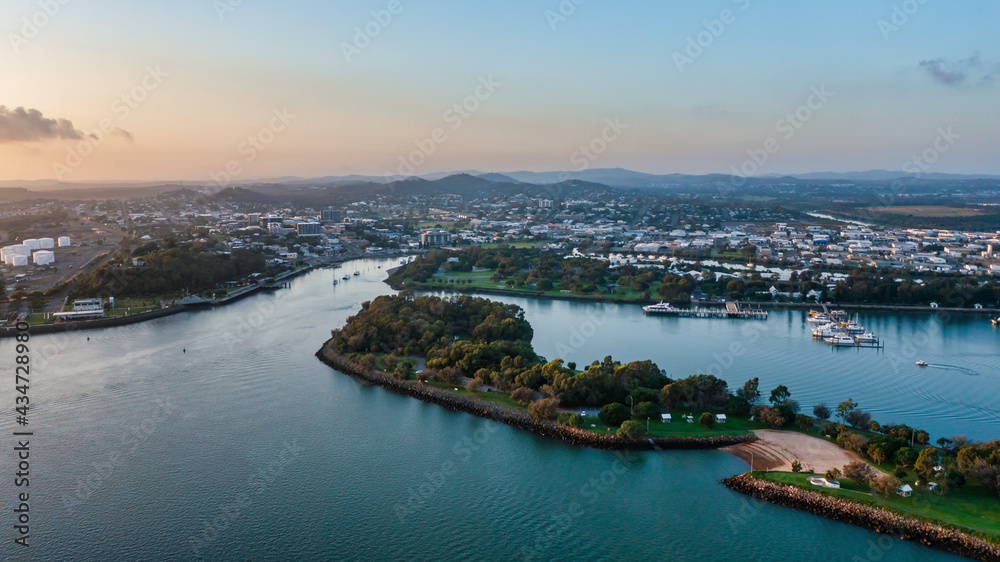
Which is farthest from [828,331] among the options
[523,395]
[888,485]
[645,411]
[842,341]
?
[523,395]

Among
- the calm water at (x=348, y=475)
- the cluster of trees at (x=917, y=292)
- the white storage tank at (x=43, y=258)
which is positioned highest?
the white storage tank at (x=43, y=258)

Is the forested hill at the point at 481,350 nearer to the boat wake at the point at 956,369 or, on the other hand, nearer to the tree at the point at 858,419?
the tree at the point at 858,419

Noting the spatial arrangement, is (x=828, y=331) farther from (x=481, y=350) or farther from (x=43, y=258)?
(x=43, y=258)

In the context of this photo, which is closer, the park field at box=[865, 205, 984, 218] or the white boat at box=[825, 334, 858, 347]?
the white boat at box=[825, 334, 858, 347]

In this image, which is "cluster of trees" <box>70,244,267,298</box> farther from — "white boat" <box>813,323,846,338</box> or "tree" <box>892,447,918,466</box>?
"tree" <box>892,447,918,466</box>

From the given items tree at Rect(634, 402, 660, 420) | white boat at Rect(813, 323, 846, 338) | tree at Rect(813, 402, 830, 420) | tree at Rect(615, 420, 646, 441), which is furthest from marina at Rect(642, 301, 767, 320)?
tree at Rect(615, 420, 646, 441)

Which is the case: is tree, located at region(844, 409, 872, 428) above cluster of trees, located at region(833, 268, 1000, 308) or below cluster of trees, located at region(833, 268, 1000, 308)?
below

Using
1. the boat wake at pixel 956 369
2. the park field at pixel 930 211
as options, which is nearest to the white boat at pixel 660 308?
the boat wake at pixel 956 369
